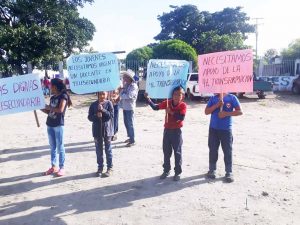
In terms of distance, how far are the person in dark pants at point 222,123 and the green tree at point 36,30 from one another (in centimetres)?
2017

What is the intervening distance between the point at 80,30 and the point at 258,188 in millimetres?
25706

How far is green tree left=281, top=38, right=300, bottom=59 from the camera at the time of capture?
29.7 metres

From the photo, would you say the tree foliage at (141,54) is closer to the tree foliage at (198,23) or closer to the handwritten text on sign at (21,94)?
the tree foliage at (198,23)

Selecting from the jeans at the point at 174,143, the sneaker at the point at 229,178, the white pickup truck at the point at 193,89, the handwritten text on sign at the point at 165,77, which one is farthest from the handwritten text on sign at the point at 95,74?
the white pickup truck at the point at 193,89

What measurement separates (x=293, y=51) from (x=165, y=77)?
2741 centimetres

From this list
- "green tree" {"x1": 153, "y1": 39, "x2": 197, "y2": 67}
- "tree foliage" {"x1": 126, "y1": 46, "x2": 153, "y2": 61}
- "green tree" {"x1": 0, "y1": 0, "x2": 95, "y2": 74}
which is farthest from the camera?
"tree foliage" {"x1": 126, "y1": 46, "x2": 153, "y2": 61}

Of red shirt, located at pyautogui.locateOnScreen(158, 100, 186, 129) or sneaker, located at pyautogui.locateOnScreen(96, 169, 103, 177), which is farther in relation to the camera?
sneaker, located at pyautogui.locateOnScreen(96, 169, 103, 177)

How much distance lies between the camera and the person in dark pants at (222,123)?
18.0ft

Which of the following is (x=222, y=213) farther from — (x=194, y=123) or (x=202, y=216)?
(x=194, y=123)

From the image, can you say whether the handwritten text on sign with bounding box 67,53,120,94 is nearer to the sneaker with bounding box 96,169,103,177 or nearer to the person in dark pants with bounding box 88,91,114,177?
the person in dark pants with bounding box 88,91,114,177

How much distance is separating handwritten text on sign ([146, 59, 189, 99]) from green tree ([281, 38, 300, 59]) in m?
26.6

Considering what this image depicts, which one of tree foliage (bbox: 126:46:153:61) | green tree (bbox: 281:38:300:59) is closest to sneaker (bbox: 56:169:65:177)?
tree foliage (bbox: 126:46:153:61)

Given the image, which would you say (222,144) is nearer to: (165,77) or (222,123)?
(222,123)

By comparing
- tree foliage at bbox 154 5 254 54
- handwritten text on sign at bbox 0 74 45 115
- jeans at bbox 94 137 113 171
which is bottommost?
jeans at bbox 94 137 113 171
